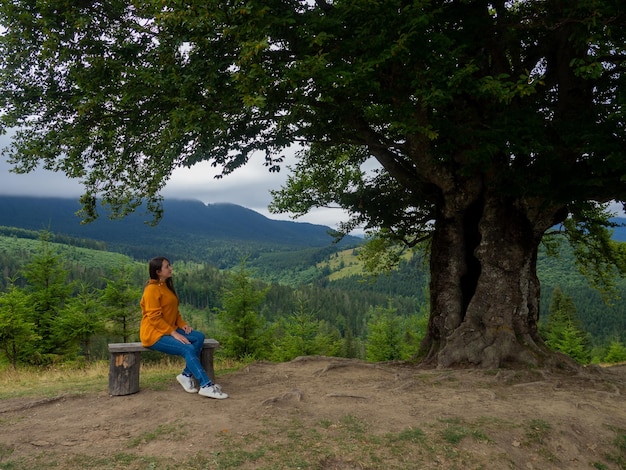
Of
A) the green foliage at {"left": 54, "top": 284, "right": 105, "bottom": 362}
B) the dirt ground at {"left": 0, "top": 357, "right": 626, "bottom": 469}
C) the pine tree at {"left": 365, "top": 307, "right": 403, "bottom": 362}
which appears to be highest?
the dirt ground at {"left": 0, "top": 357, "right": 626, "bottom": 469}

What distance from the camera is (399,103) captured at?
9750mm

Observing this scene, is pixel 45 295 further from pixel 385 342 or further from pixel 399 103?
pixel 385 342

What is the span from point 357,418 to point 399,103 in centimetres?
671

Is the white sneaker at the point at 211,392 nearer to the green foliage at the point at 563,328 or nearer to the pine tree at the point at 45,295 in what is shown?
the pine tree at the point at 45,295

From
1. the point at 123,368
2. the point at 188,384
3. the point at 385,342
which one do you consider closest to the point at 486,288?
the point at 188,384

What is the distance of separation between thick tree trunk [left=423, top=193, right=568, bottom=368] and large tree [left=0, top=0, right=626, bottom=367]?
0.13 feet

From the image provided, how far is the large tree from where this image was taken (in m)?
7.77

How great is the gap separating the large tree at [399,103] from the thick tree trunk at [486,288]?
0.04 m

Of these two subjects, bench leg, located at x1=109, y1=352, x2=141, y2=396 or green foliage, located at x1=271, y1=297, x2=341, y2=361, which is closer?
bench leg, located at x1=109, y1=352, x2=141, y2=396

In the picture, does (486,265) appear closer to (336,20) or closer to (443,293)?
(443,293)

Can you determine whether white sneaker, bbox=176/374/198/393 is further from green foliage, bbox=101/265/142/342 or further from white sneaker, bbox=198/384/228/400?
green foliage, bbox=101/265/142/342

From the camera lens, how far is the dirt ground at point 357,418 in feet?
18.4

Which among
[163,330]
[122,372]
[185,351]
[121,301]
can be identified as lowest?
[121,301]

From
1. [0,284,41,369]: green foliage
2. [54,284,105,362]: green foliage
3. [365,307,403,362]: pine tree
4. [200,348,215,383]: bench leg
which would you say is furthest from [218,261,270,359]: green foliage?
[200,348,215,383]: bench leg
